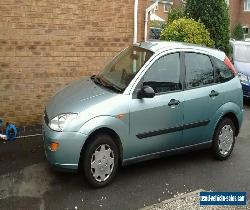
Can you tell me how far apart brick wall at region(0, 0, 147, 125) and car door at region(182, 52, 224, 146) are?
2.54m

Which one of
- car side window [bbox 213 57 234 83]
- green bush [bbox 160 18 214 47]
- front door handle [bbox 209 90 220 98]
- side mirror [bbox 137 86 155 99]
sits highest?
green bush [bbox 160 18 214 47]

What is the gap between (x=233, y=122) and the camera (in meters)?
7.00

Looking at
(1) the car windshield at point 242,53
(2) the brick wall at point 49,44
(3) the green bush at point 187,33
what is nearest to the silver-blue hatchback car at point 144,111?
(2) the brick wall at point 49,44

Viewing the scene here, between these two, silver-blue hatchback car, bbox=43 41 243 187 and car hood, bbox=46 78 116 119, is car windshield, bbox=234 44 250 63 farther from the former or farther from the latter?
car hood, bbox=46 78 116 119

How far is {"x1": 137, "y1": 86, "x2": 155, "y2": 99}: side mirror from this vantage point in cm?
572

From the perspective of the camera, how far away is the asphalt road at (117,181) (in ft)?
17.6

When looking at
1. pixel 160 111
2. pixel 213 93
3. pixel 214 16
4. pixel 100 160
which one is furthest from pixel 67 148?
pixel 214 16

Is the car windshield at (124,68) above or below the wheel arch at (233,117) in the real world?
above

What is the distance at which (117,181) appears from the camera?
6.01 meters

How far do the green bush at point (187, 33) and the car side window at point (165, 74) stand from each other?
5.30 metres

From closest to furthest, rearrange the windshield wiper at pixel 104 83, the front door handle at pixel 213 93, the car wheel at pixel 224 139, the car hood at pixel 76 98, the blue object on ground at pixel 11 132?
1. the car hood at pixel 76 98
2. the windshield wiper at pixel 104 83
3. the front door handle at pixel 213 93
4. the car wheel at pixel 224 139
5. the blue object on ground at pixel 11 132

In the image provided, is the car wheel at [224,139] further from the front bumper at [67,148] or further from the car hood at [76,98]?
the front bumper at [67,148]

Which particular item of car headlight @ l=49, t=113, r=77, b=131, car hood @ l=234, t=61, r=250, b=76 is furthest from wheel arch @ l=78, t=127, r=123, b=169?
car hood @ l=234, t=61, r=250, b=76

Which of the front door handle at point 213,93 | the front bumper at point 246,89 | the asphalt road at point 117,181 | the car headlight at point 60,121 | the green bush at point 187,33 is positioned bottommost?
the asphalt road at point 117,181
